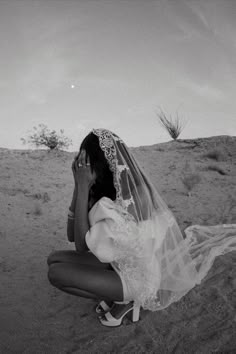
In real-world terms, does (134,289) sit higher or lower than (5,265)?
higher

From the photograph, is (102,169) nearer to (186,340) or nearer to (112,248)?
(112,248)

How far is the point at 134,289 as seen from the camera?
2.06 meters

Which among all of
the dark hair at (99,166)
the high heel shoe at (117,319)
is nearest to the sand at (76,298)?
the high heel shoe at (117,319)

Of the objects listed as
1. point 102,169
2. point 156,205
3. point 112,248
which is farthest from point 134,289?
point 102,169

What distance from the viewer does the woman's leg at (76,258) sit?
226 cm

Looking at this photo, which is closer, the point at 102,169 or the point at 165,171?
the point at 102,169

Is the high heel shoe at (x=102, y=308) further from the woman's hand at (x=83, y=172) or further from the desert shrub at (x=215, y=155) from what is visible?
the desert shrub at (x=215, y=155)

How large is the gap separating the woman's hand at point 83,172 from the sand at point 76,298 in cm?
121

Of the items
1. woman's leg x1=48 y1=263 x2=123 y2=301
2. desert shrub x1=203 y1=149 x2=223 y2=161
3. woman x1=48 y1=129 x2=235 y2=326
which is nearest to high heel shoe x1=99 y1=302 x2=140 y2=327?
woman x1=48 y1=129 x2=235 y2=326

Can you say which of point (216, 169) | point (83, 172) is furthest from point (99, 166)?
point (216, 169)

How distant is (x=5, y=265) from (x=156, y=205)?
2.41 metres

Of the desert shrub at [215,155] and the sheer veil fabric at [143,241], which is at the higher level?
the desert shrub at [215,155]

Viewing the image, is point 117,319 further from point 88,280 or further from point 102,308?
point 88,280

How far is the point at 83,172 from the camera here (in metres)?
→ 2.08
